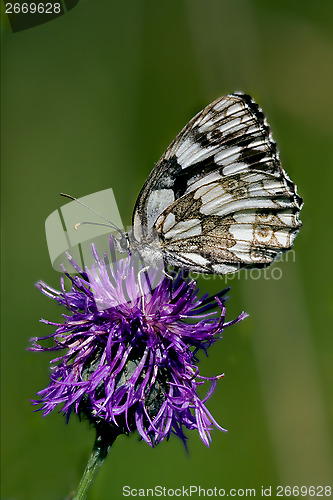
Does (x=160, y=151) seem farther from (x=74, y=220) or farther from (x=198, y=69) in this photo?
(x=74, y=220)

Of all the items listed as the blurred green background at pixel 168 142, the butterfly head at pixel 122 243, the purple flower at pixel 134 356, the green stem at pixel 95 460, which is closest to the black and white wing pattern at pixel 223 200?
the butterfly head at pixel 122 243

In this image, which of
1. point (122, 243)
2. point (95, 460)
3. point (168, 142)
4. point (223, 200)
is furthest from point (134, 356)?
point (168, 142)

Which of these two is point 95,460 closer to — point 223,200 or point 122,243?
point 122,243

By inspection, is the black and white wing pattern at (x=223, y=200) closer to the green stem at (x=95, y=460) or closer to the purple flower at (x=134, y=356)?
the purple flower at (x=134, y=356)

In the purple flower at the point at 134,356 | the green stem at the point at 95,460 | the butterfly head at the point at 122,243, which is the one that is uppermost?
the butterfly head at the point at 122,243

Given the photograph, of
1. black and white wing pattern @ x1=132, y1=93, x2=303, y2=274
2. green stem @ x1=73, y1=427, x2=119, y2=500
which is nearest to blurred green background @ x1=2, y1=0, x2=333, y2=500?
black and white wing pattern @ x1=132, y1=93, x2=303, y2=274

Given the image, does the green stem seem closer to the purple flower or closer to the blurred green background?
the purple flower

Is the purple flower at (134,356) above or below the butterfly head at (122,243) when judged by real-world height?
below
